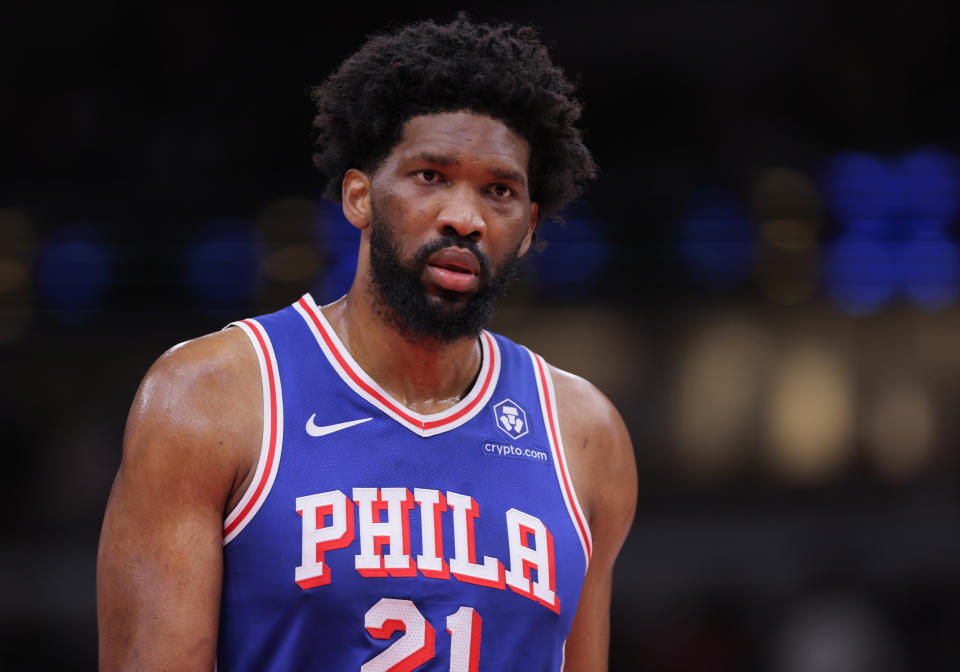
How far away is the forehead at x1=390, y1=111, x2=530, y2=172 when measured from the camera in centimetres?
238

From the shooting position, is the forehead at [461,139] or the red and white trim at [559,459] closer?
the forehead at [461,139]

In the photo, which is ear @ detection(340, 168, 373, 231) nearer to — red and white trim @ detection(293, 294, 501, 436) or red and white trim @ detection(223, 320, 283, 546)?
red and white trim @ detection(293, 294, 501, 436)

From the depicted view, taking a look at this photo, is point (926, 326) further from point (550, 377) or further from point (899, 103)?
point (550, 377)

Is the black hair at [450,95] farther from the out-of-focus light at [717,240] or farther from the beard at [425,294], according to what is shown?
the out-of-focus light at [717,240]

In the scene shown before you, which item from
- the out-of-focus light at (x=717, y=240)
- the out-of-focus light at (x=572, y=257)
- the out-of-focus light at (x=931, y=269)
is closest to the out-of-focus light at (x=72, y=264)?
the out-of-focus light at (x=572, y=257)

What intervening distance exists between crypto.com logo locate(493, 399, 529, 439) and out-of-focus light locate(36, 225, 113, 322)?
5.21 m

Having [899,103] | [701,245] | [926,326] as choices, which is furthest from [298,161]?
[926,326]

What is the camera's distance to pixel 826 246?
301 inches

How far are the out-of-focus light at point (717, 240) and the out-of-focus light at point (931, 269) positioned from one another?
3.70 feet

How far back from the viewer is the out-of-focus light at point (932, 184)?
7684mm

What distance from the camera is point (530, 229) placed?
8.78ft

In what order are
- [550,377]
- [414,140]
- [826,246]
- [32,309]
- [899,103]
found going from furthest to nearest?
[899,103] → [826,246] → [32,309] → [550,377] → [414,140]

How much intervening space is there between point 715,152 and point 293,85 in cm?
308

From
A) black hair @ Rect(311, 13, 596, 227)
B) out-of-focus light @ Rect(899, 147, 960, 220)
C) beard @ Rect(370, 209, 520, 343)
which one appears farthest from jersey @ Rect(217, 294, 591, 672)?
out-of-focus light @ Rect(899, 147, 960, 220)
